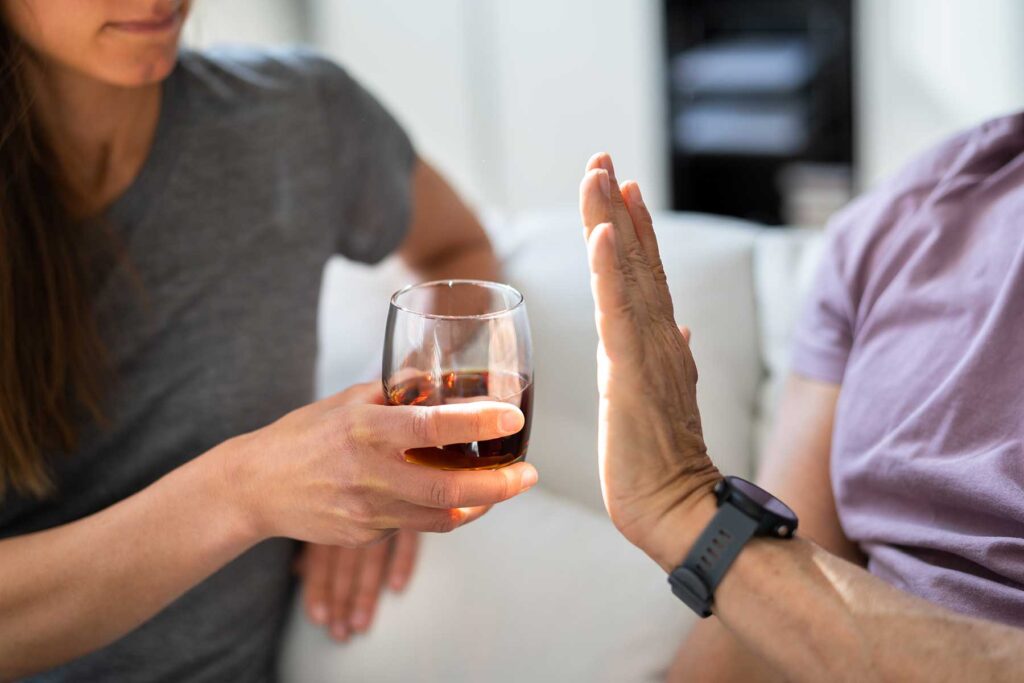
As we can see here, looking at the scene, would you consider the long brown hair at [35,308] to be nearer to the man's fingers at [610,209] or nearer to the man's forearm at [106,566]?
the man's forearm at [106,566]

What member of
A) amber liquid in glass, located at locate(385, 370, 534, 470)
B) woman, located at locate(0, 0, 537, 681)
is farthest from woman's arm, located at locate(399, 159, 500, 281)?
amber liquid in glass, located at locate(385, 370, 534, 470)

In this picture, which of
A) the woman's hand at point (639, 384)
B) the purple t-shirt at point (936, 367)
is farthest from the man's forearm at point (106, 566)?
the purple t-shirt at point (936, 367)

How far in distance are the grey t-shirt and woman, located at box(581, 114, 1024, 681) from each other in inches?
18.3

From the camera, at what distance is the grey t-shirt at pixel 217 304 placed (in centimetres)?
103

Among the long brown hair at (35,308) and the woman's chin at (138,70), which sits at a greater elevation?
the woman's chin at (138,70)

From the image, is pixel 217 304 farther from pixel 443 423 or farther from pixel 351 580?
pixel 443 423

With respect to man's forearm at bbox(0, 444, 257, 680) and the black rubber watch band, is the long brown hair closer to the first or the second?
man's forearm at bbox(0, 444, 257, 680)

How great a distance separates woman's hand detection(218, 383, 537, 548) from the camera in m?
0.71

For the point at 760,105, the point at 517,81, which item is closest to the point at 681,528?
the point at 760,105

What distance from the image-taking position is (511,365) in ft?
2.50

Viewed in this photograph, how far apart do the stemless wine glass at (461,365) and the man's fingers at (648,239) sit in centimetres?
10

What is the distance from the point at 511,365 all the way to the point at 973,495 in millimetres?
381

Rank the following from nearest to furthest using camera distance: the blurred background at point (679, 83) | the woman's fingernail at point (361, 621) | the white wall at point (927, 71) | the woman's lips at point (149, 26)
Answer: the woman's lips at point (149, 26) → the woman's fingernail at point (361, 621) → the white wall at point (927, 71) → the blurred background at point (679, 83)

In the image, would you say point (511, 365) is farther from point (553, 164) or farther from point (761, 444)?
point (553, 164)
